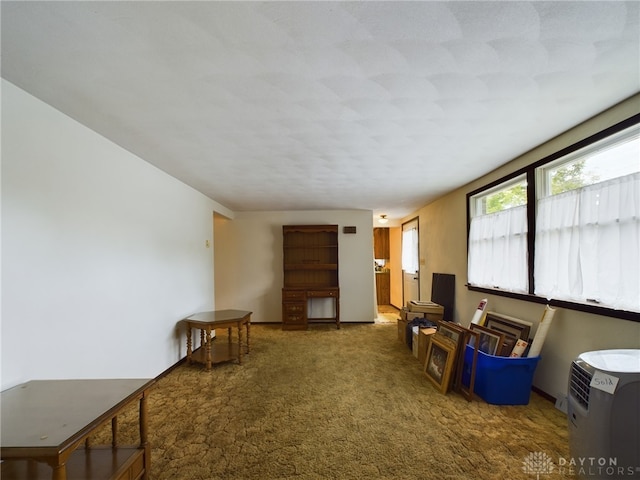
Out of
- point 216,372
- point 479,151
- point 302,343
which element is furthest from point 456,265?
point 216,372

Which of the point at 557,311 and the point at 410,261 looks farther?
the point at 410,261

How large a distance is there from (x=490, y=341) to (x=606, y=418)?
1.59 meters

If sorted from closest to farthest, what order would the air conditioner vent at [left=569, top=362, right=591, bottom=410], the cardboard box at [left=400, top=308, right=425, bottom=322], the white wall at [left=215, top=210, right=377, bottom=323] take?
the air conditioner vent at [left=569, top=362, right=591, bottom=410] → the cardboard box at [left=400, top=308, right=425, bottom=322] → the white wall at [left=215, top=210, right=377, bottom=323]

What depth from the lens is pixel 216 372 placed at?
3484mm

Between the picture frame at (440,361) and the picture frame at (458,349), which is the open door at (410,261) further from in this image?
the picture frame at (458,349)

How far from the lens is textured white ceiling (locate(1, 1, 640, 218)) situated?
4.01 ft

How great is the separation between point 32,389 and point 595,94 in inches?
152

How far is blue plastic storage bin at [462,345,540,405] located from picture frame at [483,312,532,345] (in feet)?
1.00

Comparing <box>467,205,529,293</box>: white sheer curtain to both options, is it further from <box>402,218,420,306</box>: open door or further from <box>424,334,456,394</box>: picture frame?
<box>402,218,420,306</box>: open door

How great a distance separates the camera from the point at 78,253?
85.5 inches

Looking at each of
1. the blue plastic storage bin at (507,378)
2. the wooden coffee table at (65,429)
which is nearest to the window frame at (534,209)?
the blue plastic storage bin at (507,378)

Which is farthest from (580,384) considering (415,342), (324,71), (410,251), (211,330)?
(410,251)

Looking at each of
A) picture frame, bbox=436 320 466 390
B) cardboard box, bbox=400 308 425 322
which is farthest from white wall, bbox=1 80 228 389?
cardboard box, bbox=400 308 425 322

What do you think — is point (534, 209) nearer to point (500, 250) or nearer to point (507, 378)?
point (500, 250)
